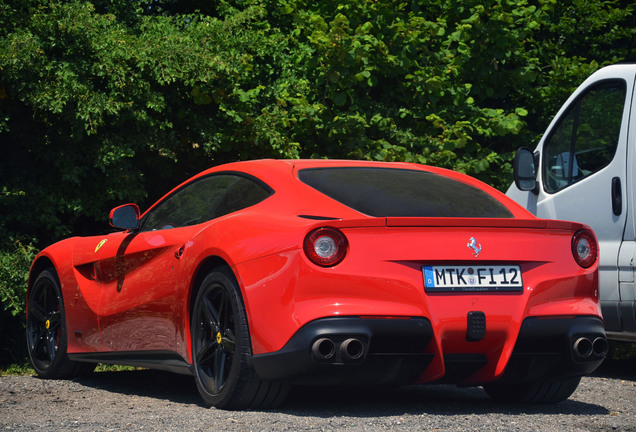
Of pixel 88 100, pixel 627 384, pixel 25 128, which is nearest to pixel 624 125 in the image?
pixel 627 384

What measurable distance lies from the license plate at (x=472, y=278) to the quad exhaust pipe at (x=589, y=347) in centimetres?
42

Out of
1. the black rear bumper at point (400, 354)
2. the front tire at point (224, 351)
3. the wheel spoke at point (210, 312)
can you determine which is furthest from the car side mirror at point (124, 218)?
the black rear bumper at point (400, 354)

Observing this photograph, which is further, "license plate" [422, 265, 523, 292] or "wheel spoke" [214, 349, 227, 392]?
"wheel spoke" [214, 349, 227, 392]

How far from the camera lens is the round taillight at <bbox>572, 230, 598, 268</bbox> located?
5.21 m

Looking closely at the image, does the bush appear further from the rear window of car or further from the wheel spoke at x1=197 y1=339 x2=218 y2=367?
the rear window of car

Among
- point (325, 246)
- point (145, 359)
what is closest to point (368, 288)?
point (325, 246)

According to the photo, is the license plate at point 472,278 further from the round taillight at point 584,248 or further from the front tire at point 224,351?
the front tire at point 224,351

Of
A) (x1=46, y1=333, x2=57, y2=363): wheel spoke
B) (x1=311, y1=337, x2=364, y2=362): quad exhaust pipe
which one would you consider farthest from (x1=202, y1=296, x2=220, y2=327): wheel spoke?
(x1=46, y1=333, x2=57, y2=363): wheel spoke

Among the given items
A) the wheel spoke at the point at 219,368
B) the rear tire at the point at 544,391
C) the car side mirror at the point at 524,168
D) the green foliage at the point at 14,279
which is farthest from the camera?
the green foliage at the point at 14,279

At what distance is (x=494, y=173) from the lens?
11555 mm

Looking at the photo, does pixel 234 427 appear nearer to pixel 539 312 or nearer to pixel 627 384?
pixel 539 312

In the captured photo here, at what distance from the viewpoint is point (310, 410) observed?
16.8ft

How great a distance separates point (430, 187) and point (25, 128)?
5708mm

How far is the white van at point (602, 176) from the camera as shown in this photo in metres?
6.99
